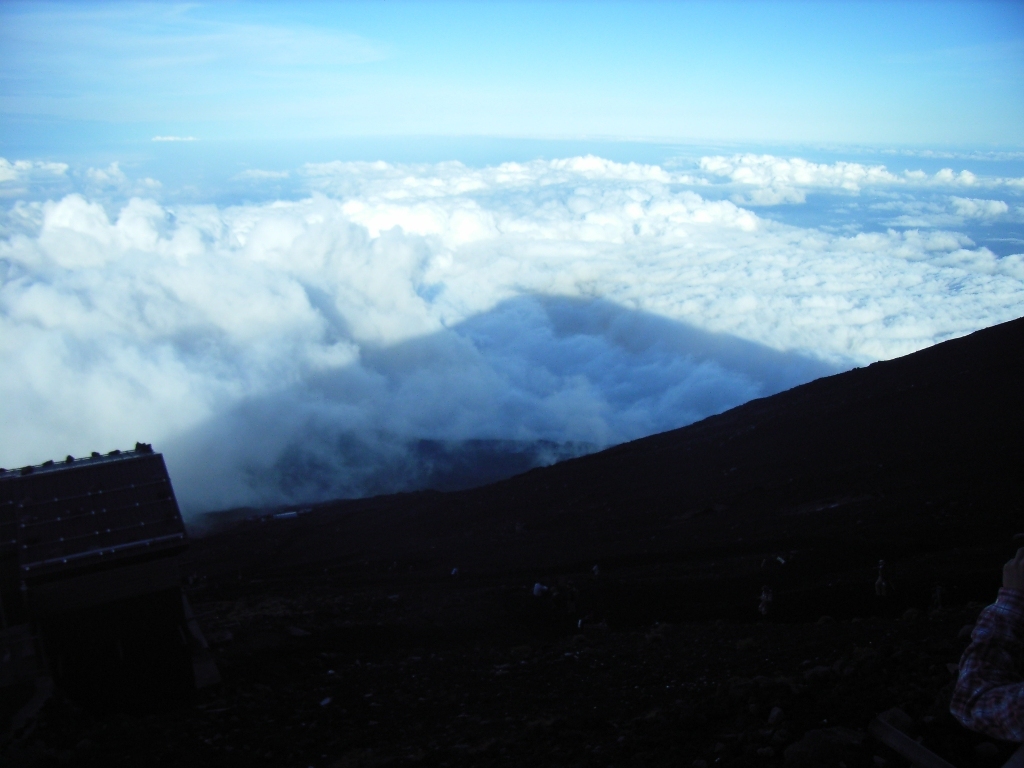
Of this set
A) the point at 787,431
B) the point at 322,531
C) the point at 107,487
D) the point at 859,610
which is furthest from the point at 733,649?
the point at 322,531

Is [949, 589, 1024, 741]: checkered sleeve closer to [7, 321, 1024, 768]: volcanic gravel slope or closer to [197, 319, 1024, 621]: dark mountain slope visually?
[7, 321, 1024, 768]: volcanic gravel slope

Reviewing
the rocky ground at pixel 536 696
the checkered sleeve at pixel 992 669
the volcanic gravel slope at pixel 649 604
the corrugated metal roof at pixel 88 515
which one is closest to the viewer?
the checkered sleeve at pixel 992 669

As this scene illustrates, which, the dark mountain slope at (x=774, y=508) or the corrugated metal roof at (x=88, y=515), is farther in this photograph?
the dark mountain slope at (x=774, y=508)

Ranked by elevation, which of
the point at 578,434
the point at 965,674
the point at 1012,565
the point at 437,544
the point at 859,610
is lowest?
the point at 578,434

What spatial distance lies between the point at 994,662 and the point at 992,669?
4cm

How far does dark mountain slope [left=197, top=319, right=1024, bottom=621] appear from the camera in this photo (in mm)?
16047

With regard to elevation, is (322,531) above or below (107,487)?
below

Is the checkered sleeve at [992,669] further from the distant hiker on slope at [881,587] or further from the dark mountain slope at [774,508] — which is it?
the distant hiker on slope at [881,587]

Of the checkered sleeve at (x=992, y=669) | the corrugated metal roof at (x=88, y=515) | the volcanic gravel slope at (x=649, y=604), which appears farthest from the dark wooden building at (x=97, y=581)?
the checkered sleeve at (x=992, y=669)

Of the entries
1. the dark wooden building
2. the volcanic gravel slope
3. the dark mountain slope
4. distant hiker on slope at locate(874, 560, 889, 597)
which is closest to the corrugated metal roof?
the dark wooden building

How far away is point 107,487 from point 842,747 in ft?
40.9

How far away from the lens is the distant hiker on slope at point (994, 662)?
3.14 metres

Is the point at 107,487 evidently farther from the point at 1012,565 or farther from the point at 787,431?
the point at 787,431

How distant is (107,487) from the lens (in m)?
12.8
